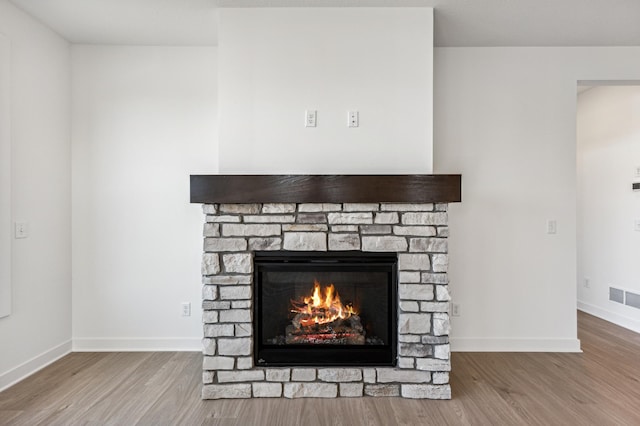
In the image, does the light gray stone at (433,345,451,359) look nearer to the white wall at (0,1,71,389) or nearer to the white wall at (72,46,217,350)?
the white wall at (72,46,217,350)

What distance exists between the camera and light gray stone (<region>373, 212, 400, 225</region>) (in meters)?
2.36

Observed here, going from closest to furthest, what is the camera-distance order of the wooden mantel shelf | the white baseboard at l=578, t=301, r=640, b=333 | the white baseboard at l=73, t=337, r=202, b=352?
the wooden mantel shelf < the white baseboard at l=73, t=337, r=202, b=352 < the white baseboard at l=578, t=301, r=640, b=333

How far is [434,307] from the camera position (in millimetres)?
2346

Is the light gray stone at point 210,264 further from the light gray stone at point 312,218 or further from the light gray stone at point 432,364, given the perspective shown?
the light gray stone at point 432,364

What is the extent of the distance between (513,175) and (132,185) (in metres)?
3.07

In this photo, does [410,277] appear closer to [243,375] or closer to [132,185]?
[243,375]

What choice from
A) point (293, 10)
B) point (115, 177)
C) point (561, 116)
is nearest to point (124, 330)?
point (115, 177)

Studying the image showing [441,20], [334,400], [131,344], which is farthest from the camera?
[131,344]

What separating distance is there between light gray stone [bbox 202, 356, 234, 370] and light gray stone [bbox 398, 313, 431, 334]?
1.06m

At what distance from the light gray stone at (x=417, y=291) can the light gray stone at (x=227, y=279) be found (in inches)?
2.0

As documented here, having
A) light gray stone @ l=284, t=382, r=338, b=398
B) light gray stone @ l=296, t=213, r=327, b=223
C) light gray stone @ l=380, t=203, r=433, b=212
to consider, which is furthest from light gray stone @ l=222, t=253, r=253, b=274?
light gray stone @ l=380, t=203, r=433, b=212

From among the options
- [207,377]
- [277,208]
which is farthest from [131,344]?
[277,208]

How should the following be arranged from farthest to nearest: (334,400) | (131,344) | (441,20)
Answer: (131,344) → (441,20) → (334,400)

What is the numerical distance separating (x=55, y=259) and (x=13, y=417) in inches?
45.7
